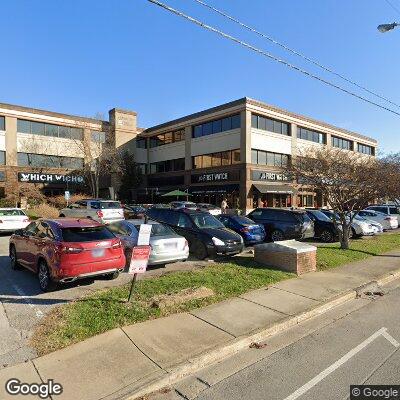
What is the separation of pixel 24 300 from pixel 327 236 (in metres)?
14.2

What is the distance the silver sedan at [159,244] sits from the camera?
371 inches

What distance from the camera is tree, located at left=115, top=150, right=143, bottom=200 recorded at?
47938 millimetres

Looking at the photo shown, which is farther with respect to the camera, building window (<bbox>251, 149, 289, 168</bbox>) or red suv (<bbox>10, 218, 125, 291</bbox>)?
building window (<bbox>251, 149, 289, 168</bbox>)

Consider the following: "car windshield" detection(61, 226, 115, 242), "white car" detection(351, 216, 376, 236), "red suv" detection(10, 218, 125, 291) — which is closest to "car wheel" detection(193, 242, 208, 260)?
"red suv" detection(10, 218, 125, 291)

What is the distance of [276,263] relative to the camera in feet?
33.8

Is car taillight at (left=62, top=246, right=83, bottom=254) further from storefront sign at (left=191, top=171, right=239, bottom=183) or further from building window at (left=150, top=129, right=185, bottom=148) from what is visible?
building window at (left=150, top=129, right=185, bottom=148)

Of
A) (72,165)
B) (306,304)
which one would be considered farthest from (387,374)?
(72,165)

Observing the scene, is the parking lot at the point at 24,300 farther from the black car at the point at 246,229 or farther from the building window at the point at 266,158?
the building window at the point at 266,158

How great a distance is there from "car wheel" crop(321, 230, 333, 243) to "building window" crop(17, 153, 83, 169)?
3472 centimetres

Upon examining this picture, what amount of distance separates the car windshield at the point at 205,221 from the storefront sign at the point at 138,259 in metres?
5.32

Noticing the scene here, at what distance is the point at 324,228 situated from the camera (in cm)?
1755

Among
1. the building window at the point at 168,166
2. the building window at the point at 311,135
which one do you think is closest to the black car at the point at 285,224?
the building window at the point at 168,166

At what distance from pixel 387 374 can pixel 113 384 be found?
3.34 m

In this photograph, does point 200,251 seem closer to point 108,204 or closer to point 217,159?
point 108,204
